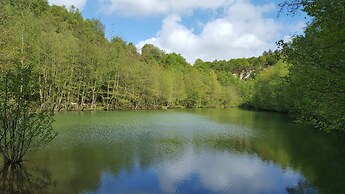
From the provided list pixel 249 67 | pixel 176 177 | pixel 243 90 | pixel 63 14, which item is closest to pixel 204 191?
pixel 176 177

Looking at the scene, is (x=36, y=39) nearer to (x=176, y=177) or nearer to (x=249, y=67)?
(x=176, y=177)

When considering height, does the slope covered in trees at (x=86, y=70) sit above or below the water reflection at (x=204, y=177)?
above

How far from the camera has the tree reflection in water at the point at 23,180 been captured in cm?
1209

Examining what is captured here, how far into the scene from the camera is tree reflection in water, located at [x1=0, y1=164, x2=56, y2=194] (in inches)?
476

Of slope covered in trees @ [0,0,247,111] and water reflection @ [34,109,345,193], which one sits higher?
slope covered in trees @ [0,0,247,111]

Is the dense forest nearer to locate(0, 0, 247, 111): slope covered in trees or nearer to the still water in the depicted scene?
locate(0, 0, 247, 111): slope covered in trees

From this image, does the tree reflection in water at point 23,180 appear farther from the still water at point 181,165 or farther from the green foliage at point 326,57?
the green foliage at point 326,57

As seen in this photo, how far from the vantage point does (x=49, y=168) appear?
14953mm

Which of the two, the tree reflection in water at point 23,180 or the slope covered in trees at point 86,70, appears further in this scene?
the slope covered in trees at point 86,70

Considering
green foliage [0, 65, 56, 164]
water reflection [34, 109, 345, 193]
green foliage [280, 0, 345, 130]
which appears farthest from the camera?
green foliage [0, 65, 56, 164]

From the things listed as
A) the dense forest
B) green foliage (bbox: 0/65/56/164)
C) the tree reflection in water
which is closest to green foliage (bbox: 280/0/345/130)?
the dense forest

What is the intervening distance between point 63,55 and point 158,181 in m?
45.6

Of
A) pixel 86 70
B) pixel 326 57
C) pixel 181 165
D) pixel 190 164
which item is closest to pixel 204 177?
pixel 181 165

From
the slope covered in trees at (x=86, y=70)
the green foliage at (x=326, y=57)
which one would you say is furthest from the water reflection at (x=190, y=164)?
the slope covered in trees at (x=86, y=70)
